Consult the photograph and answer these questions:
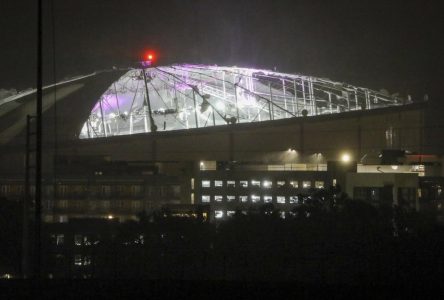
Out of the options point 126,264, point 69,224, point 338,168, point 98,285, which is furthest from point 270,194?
point 98,285

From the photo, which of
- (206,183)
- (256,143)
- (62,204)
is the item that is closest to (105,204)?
(62,204)

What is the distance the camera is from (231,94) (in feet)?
84.7

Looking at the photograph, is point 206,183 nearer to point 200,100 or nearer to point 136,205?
point 136,205

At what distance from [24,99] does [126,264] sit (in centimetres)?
1782

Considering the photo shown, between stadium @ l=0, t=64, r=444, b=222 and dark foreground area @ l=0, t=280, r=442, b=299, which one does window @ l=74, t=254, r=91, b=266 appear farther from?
stadium @ l=0, t=64, r=444, b=222

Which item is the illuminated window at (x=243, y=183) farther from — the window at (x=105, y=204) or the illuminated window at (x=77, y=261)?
the illuminated window at (x=77, y=261)

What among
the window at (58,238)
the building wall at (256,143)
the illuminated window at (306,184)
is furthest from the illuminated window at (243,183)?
the window at (58,238)

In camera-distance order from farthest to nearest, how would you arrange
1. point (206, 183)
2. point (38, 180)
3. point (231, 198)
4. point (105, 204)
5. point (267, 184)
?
point (206, 183) < point (267, 184) < point (231, 198) < point (105, 204) < point (38, 180)

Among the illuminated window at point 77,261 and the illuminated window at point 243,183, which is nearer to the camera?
the illuminated window at point 77,261

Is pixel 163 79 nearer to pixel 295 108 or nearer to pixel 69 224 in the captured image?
pixel 295 108

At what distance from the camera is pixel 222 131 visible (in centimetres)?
2466

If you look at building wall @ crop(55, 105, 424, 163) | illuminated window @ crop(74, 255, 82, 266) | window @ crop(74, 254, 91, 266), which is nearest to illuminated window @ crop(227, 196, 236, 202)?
building wall @ crop(55, 105, 424, 163)

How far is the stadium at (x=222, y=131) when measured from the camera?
71.8 feet

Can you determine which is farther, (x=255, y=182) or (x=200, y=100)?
(x=200, y=100)
